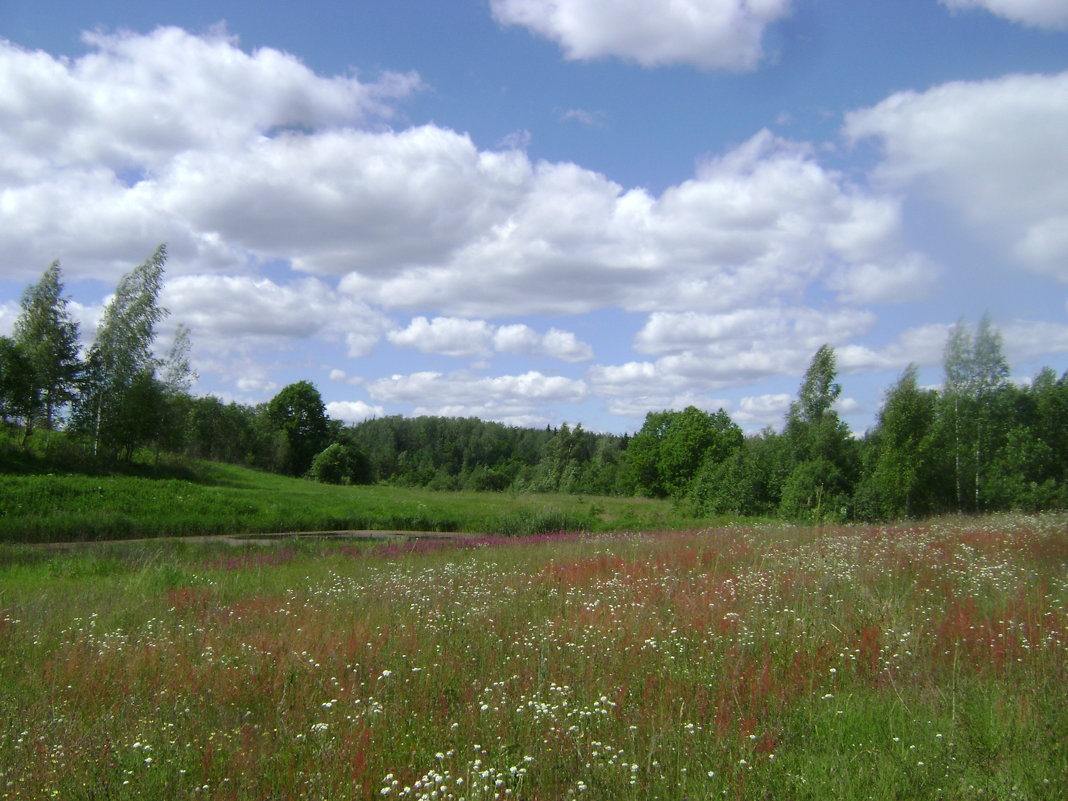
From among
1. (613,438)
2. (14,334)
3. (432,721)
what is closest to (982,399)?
(432,721)

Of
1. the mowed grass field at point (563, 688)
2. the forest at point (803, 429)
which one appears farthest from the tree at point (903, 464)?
the mowed grass field at point (563, 688)

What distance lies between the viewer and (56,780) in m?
4.04

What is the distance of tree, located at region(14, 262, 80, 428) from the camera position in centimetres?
3866

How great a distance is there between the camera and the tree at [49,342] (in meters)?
38.7

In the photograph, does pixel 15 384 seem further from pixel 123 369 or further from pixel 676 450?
pixel 676 450

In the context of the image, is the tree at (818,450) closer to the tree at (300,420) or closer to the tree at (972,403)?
the tree at (972,403)

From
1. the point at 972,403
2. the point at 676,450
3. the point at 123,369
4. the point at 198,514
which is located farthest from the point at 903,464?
the point at 676,450

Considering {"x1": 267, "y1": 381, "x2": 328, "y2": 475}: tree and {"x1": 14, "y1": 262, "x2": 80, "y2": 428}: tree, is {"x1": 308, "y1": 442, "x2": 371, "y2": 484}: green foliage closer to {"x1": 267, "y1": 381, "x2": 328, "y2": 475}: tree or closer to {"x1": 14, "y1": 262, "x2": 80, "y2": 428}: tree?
{"x1": 267, "y1": 381, "x2": 328, "y2": 475}: tree

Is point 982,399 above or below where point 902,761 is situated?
above

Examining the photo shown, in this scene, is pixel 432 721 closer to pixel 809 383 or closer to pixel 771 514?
pixel 771 514

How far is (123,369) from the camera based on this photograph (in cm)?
4247

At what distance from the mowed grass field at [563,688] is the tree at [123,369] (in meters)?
35.5

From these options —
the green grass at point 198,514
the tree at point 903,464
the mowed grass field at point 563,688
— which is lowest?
the green grass at point 198,514

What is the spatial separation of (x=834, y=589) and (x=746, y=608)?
1.55 meters
